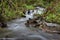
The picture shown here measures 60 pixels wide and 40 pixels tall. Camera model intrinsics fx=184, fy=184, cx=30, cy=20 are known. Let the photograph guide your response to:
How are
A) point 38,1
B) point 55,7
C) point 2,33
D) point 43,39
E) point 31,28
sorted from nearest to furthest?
point 43,39, point 2,33, point 31,28, point 55,7, point 38,1

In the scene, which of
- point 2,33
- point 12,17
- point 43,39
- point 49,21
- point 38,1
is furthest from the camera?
point 38,1

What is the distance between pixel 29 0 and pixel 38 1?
50.1 inches

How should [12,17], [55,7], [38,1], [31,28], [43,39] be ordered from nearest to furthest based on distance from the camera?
[43,39]
[31,28]
[12,17]
[55,7]
[38,1]

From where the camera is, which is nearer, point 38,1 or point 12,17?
point 12,17

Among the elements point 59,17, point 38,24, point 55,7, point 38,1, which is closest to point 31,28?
point 38,24

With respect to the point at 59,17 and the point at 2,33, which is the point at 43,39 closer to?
the point at 2,33

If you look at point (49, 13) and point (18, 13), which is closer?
point (49, 13)

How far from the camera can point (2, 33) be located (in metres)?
10.1

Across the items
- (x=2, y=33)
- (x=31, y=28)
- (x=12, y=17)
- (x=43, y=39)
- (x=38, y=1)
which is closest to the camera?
(x=43, y=39)

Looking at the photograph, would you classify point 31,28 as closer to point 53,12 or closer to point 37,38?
point 37,38

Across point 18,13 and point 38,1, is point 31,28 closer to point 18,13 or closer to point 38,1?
point 18,13

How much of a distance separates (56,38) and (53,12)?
7.08 meters

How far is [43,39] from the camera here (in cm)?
912

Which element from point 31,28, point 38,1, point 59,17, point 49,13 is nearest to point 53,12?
point 49,13
